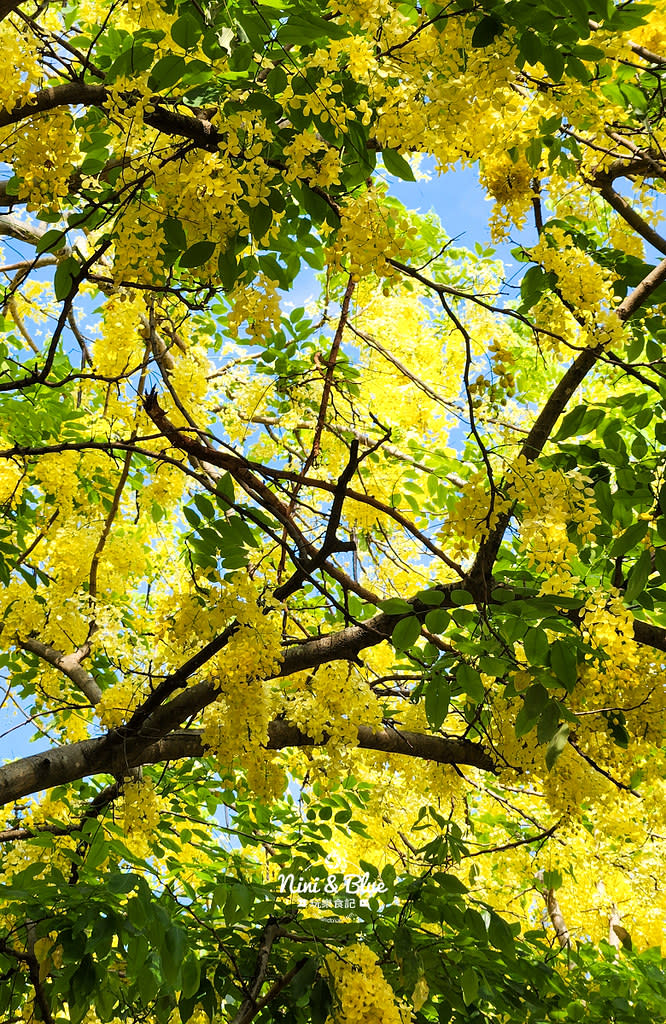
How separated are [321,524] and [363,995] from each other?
5.93 ft

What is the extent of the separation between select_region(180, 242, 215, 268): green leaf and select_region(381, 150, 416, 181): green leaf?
15.8 inches

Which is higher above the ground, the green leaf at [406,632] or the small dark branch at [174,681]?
the small dark branch at [174,681]

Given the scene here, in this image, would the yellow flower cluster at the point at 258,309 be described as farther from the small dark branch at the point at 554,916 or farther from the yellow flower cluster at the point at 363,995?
the small dark branch at the point at 554,916

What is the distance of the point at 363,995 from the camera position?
226 cm

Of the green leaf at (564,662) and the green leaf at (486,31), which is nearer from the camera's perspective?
the green leaf at (486,31)

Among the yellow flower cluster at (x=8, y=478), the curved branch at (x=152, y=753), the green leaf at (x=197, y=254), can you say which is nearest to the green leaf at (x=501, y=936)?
the curved branch at (x=152, y=753)

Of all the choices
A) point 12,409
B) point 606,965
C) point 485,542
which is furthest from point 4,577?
point 606,965

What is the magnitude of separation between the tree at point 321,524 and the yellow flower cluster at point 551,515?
0.01 meters

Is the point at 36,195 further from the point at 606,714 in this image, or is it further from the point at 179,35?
the point at 606,714

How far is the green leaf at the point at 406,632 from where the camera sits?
6.50 ft

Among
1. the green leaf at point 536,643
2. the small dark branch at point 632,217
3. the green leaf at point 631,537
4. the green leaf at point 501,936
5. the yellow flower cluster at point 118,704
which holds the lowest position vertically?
the green leaf at point 501,936

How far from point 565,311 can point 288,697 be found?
1283 mm

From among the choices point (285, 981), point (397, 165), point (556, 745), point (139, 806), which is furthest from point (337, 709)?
point (397, 165)

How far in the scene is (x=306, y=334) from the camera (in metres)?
3.99
